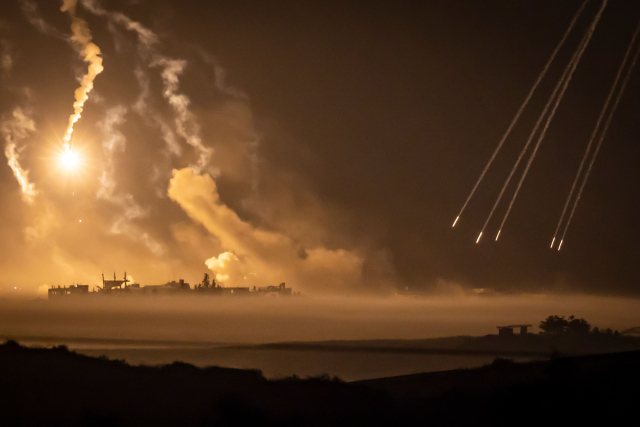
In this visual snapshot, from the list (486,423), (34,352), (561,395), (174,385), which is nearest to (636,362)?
(561,395)

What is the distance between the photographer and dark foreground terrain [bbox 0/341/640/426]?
2181cm

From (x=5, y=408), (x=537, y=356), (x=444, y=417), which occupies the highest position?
(x=5, y=408)

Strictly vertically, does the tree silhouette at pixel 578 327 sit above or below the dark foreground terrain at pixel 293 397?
below

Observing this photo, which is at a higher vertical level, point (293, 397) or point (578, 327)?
point (293, 397)

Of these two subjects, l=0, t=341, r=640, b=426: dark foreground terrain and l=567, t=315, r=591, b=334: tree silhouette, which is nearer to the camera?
l=0, t=341, r=640, b=426: dark foreground terrain

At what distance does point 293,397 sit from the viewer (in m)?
25.5

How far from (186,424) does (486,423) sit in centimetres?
1266

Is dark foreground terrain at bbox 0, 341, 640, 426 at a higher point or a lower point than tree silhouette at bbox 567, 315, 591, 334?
higher

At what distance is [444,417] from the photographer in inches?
896

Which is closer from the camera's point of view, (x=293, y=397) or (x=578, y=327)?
(x=293, y=397)

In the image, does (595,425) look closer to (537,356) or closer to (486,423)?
(486,423)

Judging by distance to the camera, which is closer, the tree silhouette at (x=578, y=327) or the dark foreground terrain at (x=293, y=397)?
the dark foreground terrain at (x=293, y=397)

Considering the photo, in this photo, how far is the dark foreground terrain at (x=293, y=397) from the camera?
21812mm

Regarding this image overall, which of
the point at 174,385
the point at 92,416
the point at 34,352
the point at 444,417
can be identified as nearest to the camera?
the point at 92,416
